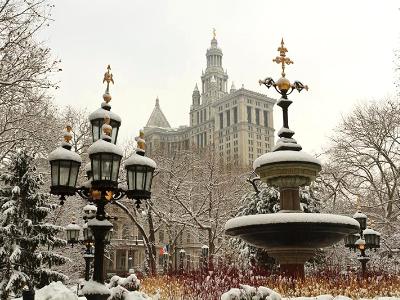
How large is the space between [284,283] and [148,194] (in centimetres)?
426

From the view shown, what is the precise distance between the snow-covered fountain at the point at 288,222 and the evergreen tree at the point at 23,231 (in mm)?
10740

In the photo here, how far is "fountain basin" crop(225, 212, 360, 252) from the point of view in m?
10.9

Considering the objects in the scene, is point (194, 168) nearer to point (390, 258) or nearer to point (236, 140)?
point (390, 258)

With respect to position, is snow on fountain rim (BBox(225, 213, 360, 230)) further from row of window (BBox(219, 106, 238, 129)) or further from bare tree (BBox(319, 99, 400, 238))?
row of window (BBox(219, 106, 238, 129))

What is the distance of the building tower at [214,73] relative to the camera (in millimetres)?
177250

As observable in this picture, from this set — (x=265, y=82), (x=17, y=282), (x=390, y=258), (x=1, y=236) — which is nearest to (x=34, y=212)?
(x=1, y=236)

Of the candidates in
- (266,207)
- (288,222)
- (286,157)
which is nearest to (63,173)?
(288,222)

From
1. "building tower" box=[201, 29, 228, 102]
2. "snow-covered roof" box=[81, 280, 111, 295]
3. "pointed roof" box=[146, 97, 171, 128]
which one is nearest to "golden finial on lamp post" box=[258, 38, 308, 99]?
"snow-covered roof" box=[81, 280, 111, 295]

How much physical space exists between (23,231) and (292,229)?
13.2m

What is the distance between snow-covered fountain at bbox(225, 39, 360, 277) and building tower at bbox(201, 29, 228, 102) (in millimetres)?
161258

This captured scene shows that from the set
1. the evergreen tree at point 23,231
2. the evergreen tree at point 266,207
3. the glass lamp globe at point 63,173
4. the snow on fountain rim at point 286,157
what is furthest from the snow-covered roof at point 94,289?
the evergreen tree at point 266,207

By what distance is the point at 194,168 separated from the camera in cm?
3806

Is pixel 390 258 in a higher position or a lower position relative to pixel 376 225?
lower

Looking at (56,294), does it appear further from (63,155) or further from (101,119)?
(63,155)
